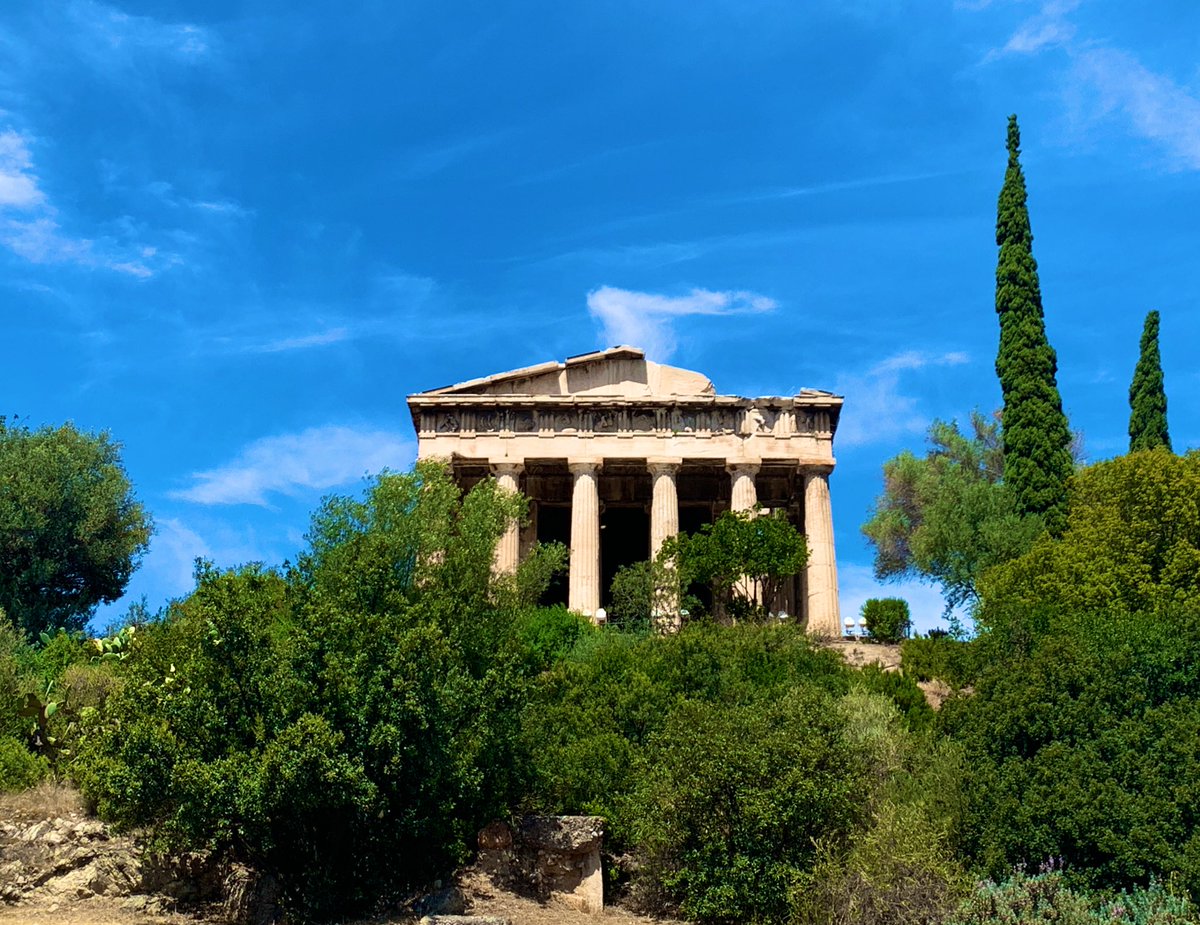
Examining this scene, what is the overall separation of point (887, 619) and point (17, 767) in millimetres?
25739

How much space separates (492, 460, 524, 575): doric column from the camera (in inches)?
1645

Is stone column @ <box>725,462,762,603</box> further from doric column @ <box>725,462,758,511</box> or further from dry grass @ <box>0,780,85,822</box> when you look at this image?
dry grass @ <box>0,780,85,822</box>

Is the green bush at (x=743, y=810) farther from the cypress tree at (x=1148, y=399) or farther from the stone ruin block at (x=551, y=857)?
the cypress tree at (x=1148, y=399)

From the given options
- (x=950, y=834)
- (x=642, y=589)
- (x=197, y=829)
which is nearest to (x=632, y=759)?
(x=950, y=834)

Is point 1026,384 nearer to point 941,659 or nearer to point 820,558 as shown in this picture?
point 820,558

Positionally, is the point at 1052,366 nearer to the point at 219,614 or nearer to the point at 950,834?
the point at 950,834

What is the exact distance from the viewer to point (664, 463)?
145ft

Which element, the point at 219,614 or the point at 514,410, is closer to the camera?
the point at 219,614

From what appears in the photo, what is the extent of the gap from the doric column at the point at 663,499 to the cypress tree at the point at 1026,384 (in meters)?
10.5

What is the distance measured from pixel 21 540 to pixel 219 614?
24.4 m

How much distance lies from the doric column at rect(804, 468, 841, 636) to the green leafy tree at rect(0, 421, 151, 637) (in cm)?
2152

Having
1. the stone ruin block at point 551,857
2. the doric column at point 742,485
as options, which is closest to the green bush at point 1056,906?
the stone ruin block at point 551,857

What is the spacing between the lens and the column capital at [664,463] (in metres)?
44.2

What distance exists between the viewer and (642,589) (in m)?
39.8
